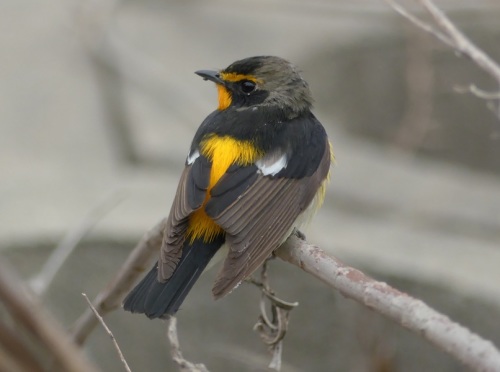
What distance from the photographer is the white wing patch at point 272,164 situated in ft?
11.5

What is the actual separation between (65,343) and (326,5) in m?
6.73

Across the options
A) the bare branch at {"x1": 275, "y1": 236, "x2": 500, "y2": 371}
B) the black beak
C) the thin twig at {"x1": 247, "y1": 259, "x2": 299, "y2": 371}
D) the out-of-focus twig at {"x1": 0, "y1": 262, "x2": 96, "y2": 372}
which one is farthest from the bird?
the out-of-focus twig at {"x1": 0, "y1": 262, "x2": 96, "y2": 372}

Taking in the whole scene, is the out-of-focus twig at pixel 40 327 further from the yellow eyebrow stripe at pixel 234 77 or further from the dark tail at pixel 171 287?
the yellow eyebrow stripe at pixel 234 77

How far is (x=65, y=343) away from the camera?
179 centimetres

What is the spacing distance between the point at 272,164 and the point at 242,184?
0.17 meters

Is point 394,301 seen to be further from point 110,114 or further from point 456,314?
point 110,114

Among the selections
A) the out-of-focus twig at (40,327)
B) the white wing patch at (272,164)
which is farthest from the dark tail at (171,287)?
the out-of-focus twig at (40,327)

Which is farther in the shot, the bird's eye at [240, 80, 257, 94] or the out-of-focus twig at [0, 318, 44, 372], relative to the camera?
the bird's eye at [240, 80, 257, 94]

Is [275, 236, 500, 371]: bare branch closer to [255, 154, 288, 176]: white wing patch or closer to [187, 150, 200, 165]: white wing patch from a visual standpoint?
[255, 154, 288, 176]: white wing patch

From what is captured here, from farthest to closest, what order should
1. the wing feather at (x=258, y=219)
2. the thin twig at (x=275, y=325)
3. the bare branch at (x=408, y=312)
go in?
the wing feather at (x=258, y=219) < the thin twig at (x=275, y=325) < the bare branch at (x=408, y=312)

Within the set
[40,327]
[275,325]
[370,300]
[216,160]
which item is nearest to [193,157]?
[216,160]

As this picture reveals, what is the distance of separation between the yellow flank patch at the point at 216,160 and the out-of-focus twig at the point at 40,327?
1455 millimetres

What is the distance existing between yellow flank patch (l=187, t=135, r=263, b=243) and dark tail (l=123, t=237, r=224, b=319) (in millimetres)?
55

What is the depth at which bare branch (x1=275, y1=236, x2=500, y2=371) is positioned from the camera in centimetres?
174
